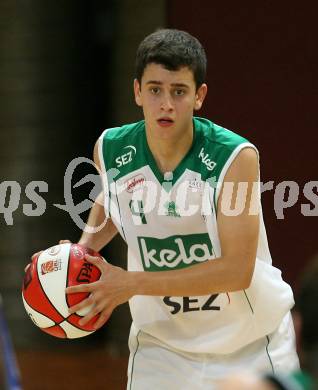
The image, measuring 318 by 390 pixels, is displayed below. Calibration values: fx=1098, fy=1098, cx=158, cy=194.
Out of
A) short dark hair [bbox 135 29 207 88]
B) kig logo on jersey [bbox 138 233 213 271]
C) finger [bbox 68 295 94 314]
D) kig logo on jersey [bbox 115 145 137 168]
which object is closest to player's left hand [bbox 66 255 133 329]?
finger [bbox 68 295 94 314]

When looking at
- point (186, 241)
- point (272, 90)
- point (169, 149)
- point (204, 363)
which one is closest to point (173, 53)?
point (169, 149)

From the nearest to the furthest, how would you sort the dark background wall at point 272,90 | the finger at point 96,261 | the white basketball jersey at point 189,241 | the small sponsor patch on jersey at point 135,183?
the finger at point 96,261 < the white basketball jersey at point 189,241 < the small sponsor patch on jersey at point 135,183 < the dark background wall at point 272,90

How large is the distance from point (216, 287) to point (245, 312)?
1.16ft

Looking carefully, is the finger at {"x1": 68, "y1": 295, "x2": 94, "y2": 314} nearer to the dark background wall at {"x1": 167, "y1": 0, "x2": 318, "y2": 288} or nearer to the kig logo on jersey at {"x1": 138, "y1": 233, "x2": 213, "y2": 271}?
the kig logo on jersey at {"x1": 138, "y1": 233, "x2": 213, "y2": 271}

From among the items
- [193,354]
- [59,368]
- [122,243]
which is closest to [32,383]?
[59,368]

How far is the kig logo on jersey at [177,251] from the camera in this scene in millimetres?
4465

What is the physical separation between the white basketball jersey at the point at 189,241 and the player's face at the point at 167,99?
0.17 metres

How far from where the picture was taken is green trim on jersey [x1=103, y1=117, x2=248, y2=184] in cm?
441

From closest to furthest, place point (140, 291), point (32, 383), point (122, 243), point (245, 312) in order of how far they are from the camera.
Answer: point (140, 291)
point (245, 312)
point (32, 383)
point (122, 243)

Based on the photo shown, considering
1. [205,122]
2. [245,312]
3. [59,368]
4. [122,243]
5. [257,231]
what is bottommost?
[59,368]

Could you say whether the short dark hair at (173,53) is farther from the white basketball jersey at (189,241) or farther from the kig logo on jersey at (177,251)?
the kig logo on jersey at (177,251)

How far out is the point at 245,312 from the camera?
14.8 feet

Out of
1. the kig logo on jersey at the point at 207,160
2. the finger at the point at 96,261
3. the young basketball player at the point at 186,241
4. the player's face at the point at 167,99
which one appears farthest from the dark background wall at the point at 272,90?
the finger at the point at 96,261

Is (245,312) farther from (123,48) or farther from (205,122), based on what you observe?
(123,48)
